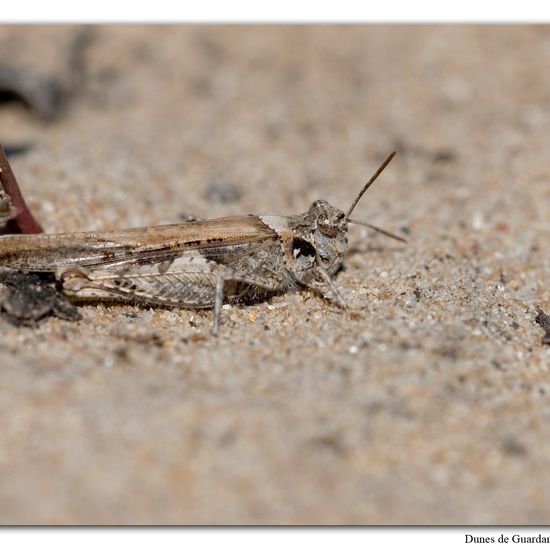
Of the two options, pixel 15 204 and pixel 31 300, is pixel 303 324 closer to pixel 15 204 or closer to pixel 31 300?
pixel 31 300

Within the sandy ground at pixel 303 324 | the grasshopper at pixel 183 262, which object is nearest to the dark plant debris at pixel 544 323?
the sandy ground at pixel 303 324

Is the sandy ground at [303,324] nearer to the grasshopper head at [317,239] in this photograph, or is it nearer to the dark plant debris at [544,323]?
the dark plant debris at [544,323]

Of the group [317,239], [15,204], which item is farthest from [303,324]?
[15,204]

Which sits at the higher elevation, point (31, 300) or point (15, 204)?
point (15, 204)

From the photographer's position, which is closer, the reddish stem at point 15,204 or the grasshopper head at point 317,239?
the reddish stem at point 15,204

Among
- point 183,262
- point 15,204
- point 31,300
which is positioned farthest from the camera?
point 15,204

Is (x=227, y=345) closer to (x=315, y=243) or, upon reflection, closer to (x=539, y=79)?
(x=315, y=243)

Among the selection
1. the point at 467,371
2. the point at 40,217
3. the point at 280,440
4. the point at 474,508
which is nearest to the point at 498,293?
the point at 467,371
